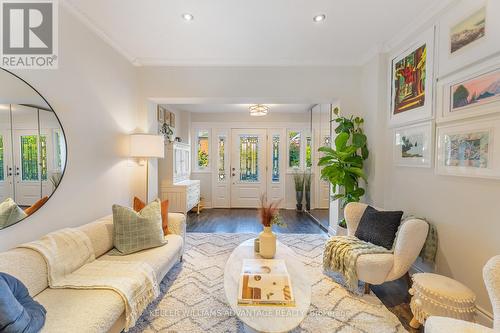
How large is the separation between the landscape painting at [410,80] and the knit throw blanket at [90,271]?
322cm

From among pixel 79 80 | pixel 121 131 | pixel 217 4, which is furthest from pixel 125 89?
pixel 217 4

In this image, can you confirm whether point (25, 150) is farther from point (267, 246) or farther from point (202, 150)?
point (202, 150)

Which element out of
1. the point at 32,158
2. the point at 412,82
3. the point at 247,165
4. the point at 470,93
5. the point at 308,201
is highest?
the point at 412,82

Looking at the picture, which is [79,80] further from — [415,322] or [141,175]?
[415,322]

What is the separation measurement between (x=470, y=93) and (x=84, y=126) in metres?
3.69

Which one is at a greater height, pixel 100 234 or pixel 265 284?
pixel 100 234

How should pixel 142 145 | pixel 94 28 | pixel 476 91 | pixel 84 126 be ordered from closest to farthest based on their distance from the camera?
pixel 476 91, pixel 84 126, pixel 94 28, pixel 142 145

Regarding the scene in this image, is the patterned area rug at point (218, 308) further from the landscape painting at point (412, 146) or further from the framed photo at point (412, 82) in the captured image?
the framed photo at point (412, 82)

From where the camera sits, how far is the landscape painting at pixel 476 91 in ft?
5.90

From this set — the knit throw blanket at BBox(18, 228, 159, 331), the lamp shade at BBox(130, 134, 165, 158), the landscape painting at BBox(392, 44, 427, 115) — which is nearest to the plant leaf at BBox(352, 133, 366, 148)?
the landscape painting at BBox(392, 44, 427, 115)

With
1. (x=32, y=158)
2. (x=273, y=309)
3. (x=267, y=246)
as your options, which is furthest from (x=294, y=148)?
(x=32, y=158)

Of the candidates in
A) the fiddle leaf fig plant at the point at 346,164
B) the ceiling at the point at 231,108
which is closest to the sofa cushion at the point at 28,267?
the fiddle leaf fig plant at the point at 346,164

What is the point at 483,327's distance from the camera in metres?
1.28

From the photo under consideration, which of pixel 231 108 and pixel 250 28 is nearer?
pixel 250 28
